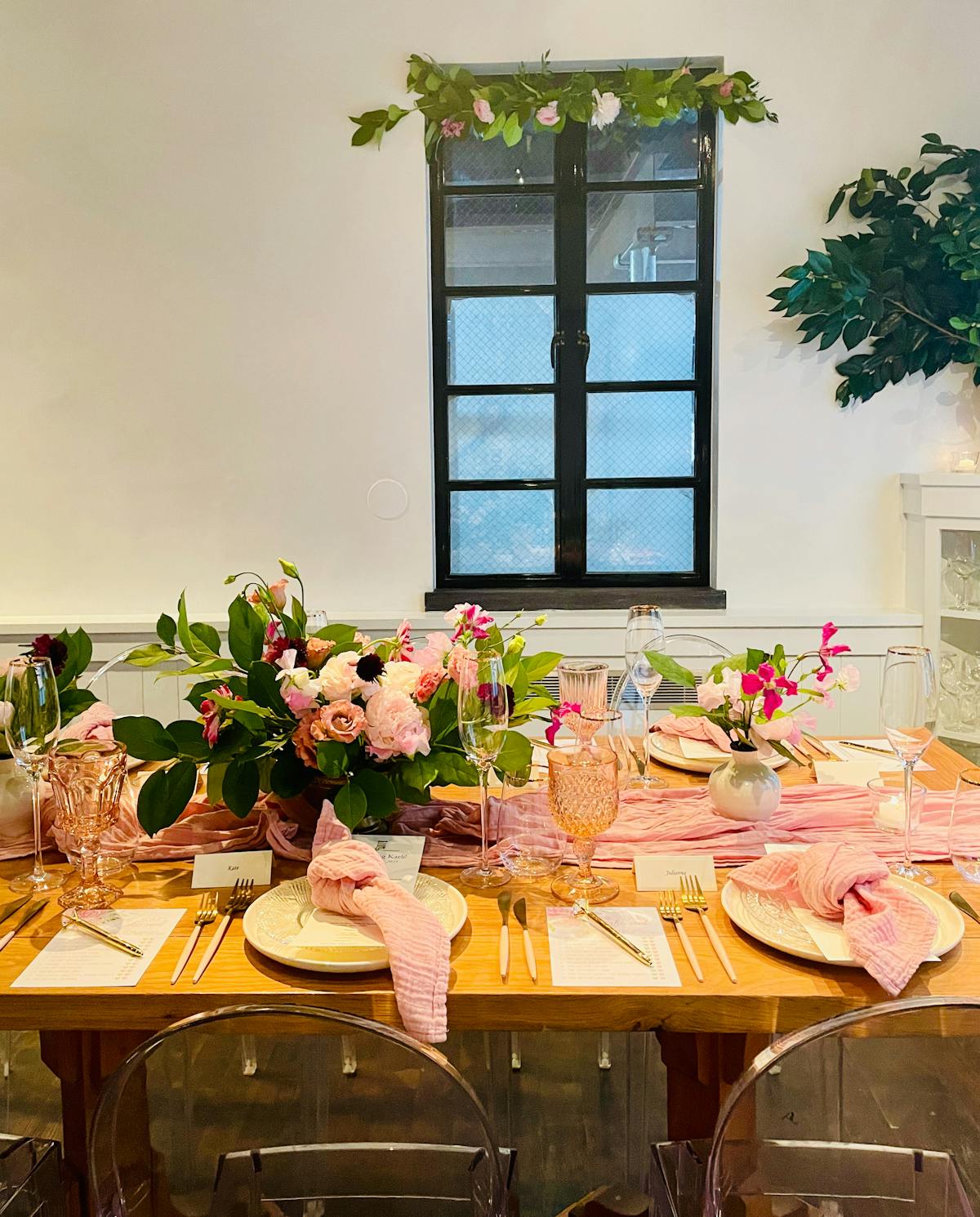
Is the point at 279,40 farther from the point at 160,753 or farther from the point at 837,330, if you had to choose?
the point at 160,753

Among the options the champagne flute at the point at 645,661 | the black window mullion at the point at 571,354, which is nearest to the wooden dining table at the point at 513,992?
the champagne flute at the point at 645,661

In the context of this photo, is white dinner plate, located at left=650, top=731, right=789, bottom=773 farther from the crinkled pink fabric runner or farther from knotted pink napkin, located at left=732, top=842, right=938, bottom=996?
knotted pink napkin, located at left=732, top=842, right=938, bottom=996

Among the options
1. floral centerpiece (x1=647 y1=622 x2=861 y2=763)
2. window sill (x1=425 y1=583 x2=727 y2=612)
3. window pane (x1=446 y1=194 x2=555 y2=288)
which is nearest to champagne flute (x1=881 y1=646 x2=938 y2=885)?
floral centerpiece (x1=647 y1=622 x2=861 y2=763)

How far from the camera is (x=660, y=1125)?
1859 millimetres

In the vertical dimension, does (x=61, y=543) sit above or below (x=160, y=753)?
above

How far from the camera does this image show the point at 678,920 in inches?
51.2

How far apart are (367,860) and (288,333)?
2.34m

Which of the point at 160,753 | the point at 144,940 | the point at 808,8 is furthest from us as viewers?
the point at 808,8

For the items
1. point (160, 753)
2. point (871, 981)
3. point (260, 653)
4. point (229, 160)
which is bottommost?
point (871, 981)

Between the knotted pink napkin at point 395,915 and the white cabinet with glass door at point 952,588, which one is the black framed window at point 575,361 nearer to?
the white cabinet with glass door at point 952,588

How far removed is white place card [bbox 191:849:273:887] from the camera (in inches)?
55.9

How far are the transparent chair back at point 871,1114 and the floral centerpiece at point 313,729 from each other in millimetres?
601

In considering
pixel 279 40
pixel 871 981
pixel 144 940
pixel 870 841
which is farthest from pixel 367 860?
pixel 279 40

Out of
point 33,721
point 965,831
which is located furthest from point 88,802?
point 965,831
